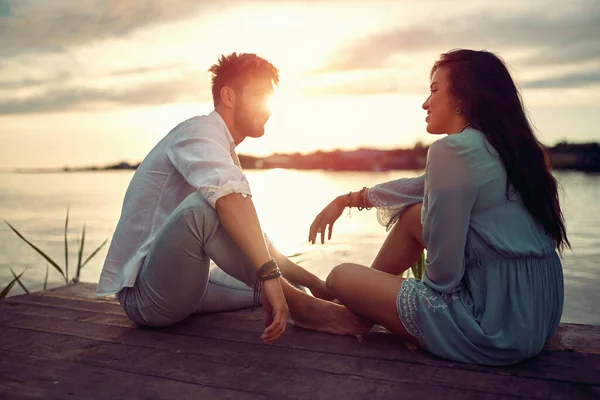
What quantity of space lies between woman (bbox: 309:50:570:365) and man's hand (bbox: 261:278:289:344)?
15.2 inches

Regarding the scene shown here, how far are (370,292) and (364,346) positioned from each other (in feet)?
0.69

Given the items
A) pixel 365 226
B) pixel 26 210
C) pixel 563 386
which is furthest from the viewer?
pixel 26 210

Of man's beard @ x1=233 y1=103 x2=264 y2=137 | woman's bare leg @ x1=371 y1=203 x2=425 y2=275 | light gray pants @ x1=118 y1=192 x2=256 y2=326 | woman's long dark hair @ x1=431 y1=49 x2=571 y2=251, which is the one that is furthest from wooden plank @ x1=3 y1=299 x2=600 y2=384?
man's beard @ x1=233 y1=103 x2=264 y2=137

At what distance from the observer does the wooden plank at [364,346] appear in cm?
202

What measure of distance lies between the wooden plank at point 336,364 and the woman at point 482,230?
0.14 metres

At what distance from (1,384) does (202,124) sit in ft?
A: 3.88

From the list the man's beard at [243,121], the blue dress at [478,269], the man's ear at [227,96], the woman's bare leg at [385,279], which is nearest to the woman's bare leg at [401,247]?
the woman's bare leg at [385,279]

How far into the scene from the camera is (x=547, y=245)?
207cm

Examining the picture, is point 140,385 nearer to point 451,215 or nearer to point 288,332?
point 288,332

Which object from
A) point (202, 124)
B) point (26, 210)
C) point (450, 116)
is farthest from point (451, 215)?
point (26, 210)

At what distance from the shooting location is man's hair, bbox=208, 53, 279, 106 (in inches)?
105

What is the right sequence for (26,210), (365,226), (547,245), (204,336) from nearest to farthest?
(547,245) < (204,336) < (365,226) < (26,210)

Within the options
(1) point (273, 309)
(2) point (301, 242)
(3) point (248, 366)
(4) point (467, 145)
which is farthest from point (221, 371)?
(2) point (301, 242)

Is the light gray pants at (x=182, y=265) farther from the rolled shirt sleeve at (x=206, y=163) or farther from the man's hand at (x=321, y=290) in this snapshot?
the man's hand at (x=321, y=290)
